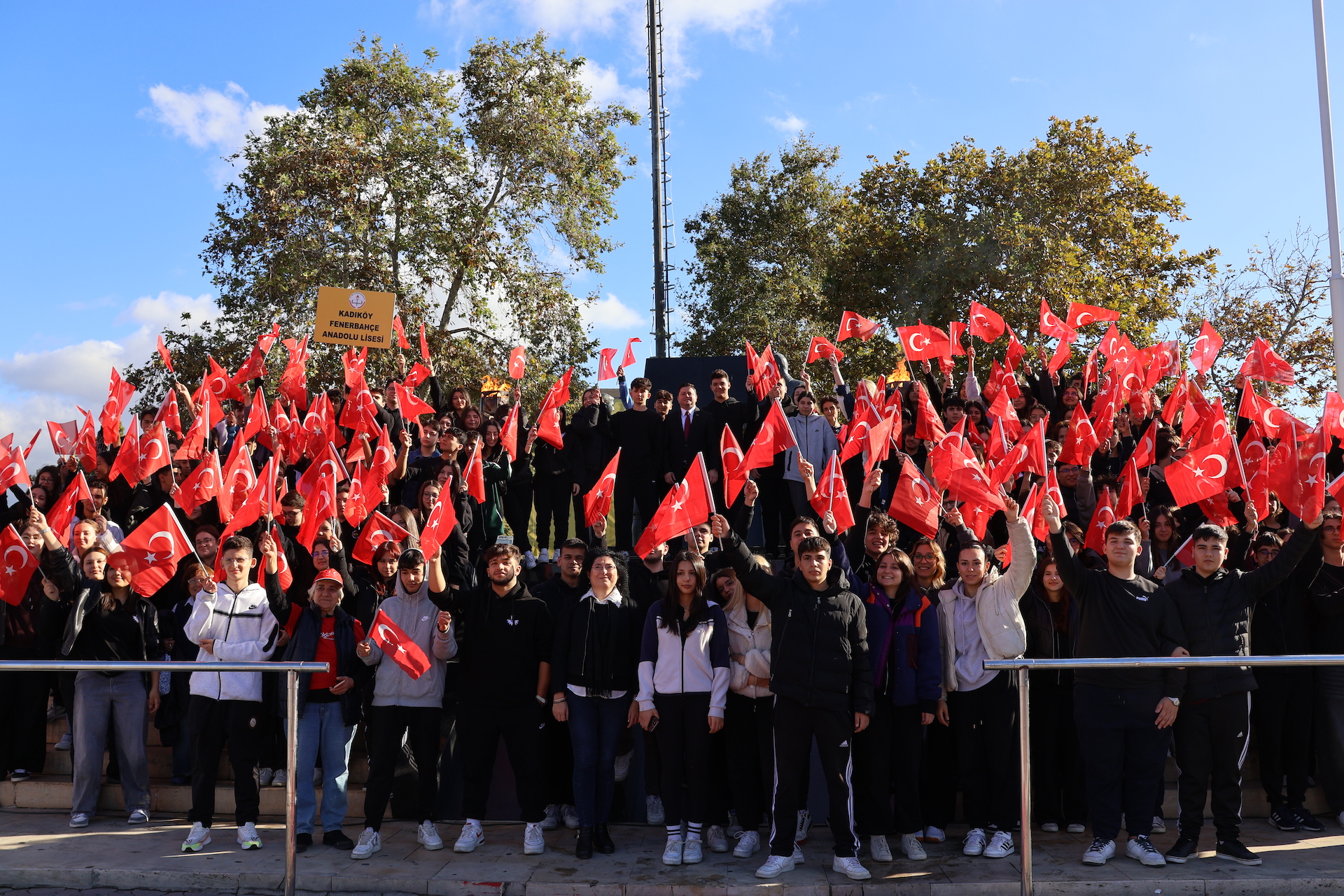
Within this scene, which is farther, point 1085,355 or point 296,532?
point 1085,355

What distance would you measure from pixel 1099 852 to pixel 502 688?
4.03 metres

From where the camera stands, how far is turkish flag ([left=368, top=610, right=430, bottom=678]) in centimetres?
730

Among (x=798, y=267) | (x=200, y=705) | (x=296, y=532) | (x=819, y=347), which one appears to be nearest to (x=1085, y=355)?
(x=819, y=347)

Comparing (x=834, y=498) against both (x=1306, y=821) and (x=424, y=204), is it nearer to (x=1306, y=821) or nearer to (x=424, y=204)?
(x=1306, y=821)

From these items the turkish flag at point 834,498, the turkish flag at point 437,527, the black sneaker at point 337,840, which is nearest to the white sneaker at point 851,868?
the turkish flag at point 834,498

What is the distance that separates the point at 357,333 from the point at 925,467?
8.66 meters

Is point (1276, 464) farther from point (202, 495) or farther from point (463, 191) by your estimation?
point (463, 191)

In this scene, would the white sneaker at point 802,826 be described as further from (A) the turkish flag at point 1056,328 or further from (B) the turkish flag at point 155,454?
(A) the turkish flag at point 1056,328

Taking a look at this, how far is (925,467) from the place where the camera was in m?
11.4

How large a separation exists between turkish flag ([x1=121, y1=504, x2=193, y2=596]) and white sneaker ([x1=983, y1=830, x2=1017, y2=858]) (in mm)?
6109

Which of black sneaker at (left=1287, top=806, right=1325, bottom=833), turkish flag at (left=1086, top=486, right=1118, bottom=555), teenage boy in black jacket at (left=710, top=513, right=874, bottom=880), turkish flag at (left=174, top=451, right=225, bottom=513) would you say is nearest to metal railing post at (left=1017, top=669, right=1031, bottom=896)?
teenage boy in black jacket at (left=710, top=513, right=874, bottom=880)

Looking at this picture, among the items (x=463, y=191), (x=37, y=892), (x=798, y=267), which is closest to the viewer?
(x=37, y=892)

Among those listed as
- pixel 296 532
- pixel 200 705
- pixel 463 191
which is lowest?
pixel 200 705

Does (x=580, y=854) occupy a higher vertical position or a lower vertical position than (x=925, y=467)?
lower
